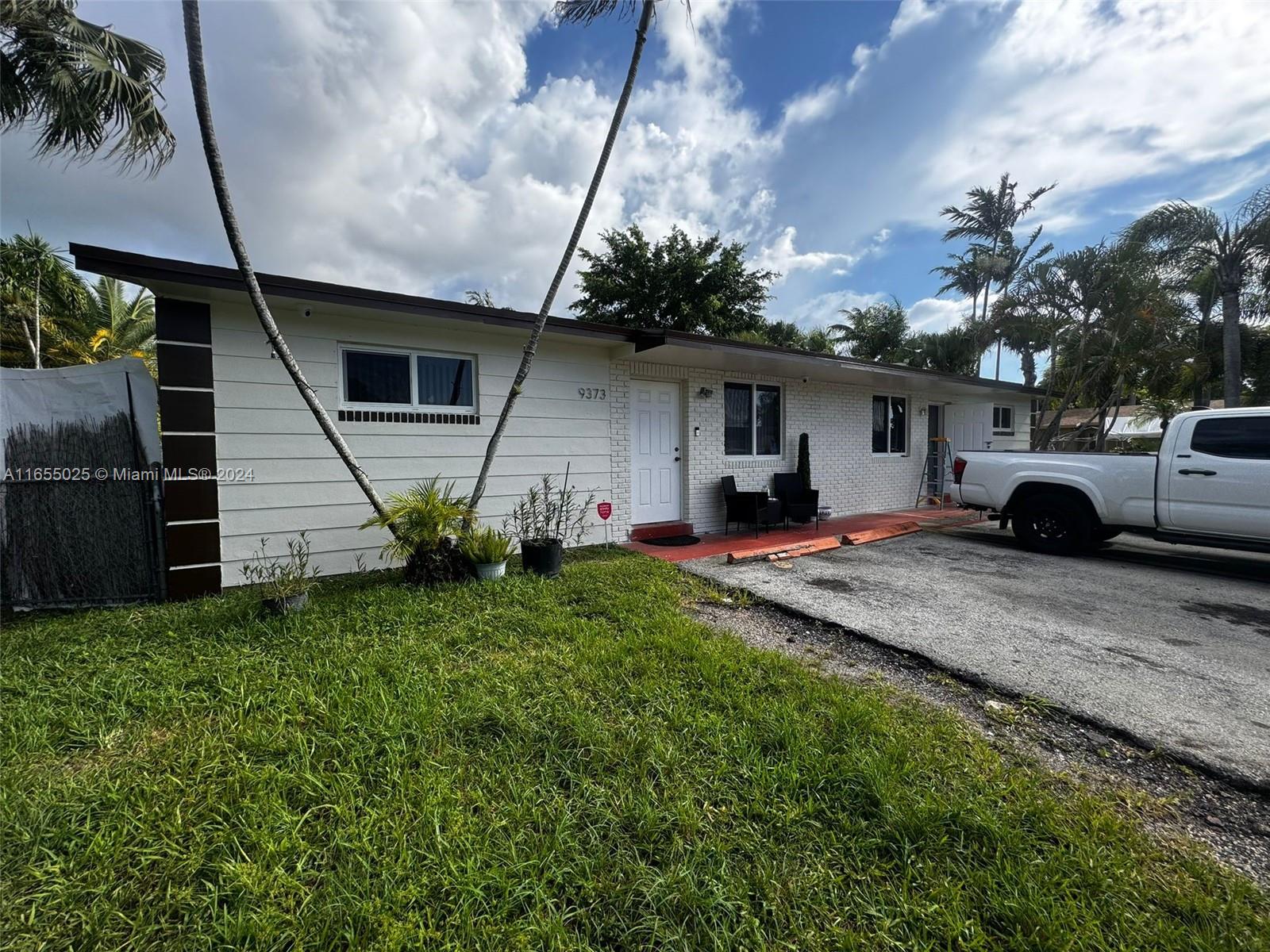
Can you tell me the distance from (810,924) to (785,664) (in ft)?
5.58

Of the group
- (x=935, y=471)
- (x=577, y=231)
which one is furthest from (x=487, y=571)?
(x=935, y=471)

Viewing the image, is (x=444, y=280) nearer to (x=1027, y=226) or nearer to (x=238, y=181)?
(x=238, y=181)

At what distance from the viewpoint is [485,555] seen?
462 cm

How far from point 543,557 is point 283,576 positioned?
2.15 m

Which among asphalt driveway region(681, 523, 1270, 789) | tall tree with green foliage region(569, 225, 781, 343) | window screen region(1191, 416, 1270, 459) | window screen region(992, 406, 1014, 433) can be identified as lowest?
asphalt driveway region(681, 523, 1270, 789)

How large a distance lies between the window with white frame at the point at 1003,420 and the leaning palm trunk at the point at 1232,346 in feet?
16.0

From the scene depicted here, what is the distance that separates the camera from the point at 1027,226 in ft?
57.0

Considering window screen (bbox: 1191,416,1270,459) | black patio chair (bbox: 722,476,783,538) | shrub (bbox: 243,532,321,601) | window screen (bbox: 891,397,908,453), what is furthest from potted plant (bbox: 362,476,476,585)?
window screen (bbox: 891,397,908,453)

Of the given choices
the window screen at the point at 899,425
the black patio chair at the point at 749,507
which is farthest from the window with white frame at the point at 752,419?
the window screen at the point at 899,425

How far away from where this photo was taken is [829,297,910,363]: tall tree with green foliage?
19.0 m

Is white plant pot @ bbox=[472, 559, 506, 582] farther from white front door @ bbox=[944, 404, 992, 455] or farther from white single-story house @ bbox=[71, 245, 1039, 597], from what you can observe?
white front door @ bbox=[944, 404, 992, 455]

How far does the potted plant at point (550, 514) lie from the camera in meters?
5.93

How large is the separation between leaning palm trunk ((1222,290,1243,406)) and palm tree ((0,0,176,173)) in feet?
66.0

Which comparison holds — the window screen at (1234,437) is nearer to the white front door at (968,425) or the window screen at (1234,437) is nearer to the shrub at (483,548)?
the white front door at (968,425)
